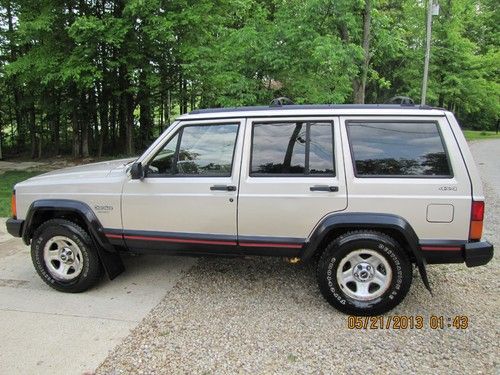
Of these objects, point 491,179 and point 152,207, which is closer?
point 152,207

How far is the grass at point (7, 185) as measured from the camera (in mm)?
8219

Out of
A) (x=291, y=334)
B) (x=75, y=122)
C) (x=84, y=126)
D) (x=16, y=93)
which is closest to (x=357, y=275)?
(x=291, y=334)

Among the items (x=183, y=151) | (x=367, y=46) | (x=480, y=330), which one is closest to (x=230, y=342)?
(x=183, y=151)

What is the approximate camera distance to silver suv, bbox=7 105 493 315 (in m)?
3.67

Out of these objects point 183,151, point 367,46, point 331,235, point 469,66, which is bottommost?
point 331,235

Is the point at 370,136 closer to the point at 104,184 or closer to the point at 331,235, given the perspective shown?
the point at 331,235

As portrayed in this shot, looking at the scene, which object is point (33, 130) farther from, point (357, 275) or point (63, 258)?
point (357, 275)

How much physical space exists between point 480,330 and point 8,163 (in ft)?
57.7

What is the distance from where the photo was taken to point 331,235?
12.8ft

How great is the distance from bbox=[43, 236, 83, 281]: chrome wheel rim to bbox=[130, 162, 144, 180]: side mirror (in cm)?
107

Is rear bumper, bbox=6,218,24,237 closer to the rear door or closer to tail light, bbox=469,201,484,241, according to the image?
the rear door

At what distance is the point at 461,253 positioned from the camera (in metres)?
3.66

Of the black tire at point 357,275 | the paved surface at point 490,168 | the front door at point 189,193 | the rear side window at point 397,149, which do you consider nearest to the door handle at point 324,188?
the rear side window at point 397,149

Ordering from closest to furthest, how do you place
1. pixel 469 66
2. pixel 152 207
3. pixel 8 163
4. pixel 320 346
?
pixel 320 346
pixel 152 207
pixel 8 163
pixel 469 66
